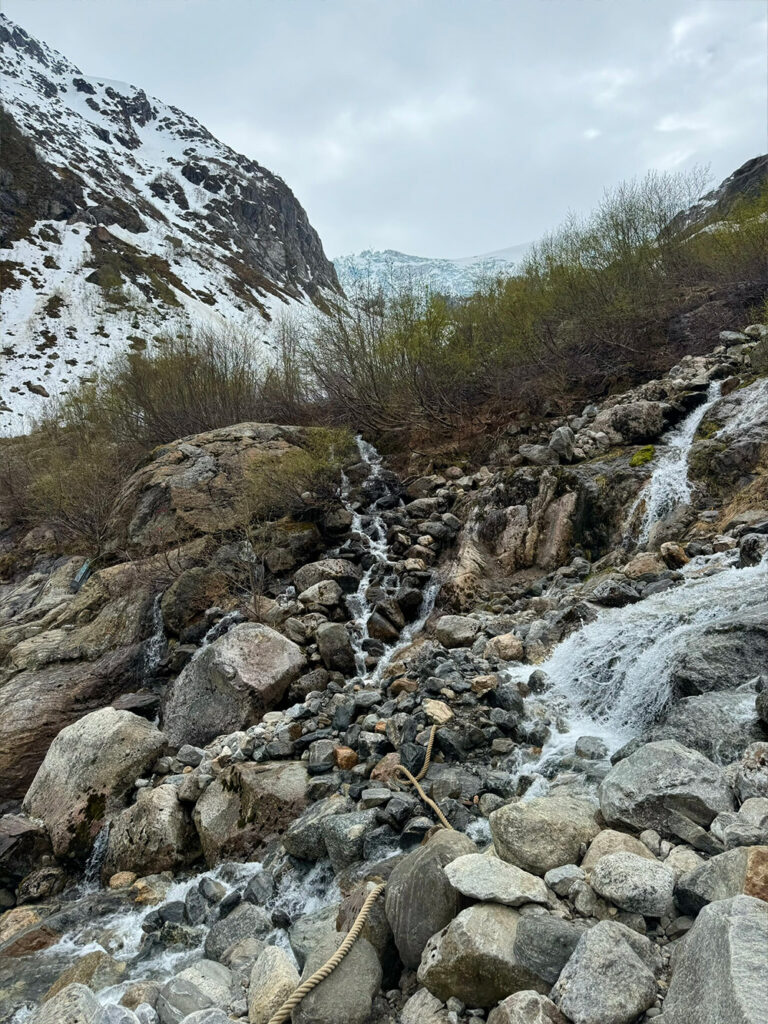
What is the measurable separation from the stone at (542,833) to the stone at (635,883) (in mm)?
342

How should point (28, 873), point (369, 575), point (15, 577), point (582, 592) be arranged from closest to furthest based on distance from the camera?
point (28, 873) < point (582, 592) < point (369, 575) < point (15, 577)

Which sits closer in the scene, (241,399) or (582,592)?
(582,592)

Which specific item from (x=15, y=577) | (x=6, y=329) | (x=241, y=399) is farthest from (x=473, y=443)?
(x=6, y=329)

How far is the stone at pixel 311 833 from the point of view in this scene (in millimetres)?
4719

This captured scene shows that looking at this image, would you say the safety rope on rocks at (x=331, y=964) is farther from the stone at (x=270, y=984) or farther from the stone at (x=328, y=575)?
the stone at (x=328, y=575)

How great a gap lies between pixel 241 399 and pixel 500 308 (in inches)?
453

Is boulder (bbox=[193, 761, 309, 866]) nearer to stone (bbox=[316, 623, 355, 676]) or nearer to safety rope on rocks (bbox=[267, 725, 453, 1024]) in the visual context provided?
safety rope on rocks (bbox=[267, 725, 453, 1024])

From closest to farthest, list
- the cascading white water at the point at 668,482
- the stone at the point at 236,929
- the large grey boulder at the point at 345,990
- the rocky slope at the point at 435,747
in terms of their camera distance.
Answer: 1. the rocky slope at the point at 435,747
2. the large grey boulder at the point at 345,990
3. the stone at the point at 236,929
4. the cascading white water at the point at 668,482

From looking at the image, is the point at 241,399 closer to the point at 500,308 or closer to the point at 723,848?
the point at 500,308

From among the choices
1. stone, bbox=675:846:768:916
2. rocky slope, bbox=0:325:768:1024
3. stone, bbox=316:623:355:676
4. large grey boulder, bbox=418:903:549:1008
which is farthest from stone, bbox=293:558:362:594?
stone, bbox=675:846:768:916

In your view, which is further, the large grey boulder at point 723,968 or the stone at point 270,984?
the stone at point 270,984

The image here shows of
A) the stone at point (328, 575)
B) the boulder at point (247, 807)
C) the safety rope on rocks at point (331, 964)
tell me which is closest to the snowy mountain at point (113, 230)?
the stone at point (328, 575)

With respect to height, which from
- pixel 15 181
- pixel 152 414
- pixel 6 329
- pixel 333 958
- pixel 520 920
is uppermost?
pixel 15 181

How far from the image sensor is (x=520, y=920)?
8.66 ft
